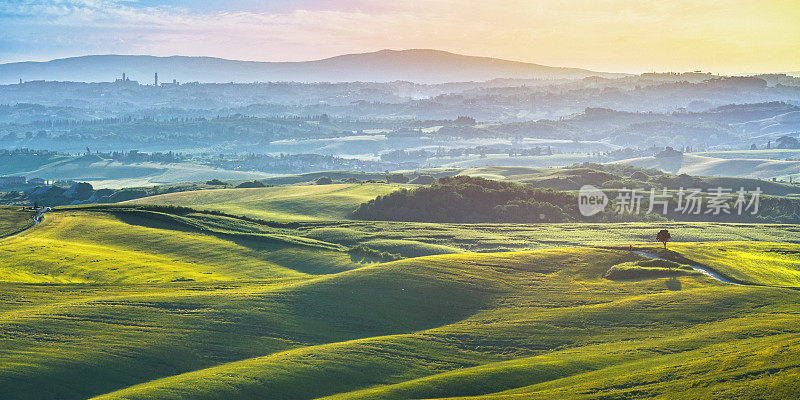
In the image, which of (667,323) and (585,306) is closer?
(667,323)

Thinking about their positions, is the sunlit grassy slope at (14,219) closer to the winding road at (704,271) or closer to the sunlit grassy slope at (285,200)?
the sunlit grassy slope at (285,200)

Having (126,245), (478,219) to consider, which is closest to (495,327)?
(126,245)

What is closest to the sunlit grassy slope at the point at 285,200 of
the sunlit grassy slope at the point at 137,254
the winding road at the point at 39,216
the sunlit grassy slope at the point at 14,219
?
the winding road at the point at 39,216

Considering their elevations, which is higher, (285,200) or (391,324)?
(285,200)

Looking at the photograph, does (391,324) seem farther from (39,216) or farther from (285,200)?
(285,200)

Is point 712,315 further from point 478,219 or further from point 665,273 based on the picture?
point 478,219

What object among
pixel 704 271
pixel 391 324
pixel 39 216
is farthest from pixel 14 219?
pixel 704 271

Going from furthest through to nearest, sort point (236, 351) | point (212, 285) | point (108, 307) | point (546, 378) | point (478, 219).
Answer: point (478, 219) < point (212, 285) < point (108, 307) < point (236, 351) < point (546, 378)
